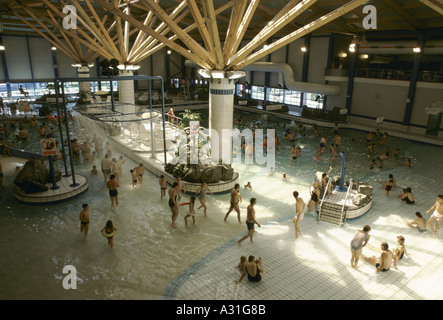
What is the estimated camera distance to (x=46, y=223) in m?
8.98

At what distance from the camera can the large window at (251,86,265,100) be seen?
33156mm

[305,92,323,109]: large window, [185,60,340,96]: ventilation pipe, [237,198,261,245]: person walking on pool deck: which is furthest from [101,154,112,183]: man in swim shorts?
[305,92,323,109]: large window

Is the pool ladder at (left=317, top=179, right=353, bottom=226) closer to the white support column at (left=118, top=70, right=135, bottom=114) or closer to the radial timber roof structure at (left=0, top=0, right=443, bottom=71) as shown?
the radial timber roof structure at (left=0, top=0, right=443, bottom=71)

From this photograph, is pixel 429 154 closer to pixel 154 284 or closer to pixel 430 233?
pixel 430 233

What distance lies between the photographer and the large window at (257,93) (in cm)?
3316

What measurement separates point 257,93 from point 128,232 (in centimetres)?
2775

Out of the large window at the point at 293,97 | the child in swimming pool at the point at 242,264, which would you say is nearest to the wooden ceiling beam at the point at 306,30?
the child in swimming pool at the point at 242,264

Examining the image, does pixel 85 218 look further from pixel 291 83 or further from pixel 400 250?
pixel 291 83

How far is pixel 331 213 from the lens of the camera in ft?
30.3

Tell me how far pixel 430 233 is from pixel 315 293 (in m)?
4.77

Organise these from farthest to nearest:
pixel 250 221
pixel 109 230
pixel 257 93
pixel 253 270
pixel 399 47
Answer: pixel 257 93
pixel 399 47
pixel 250 221
pixel 109 230
pixel 253 270

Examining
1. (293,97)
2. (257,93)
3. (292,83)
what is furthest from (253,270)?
(257,93)
